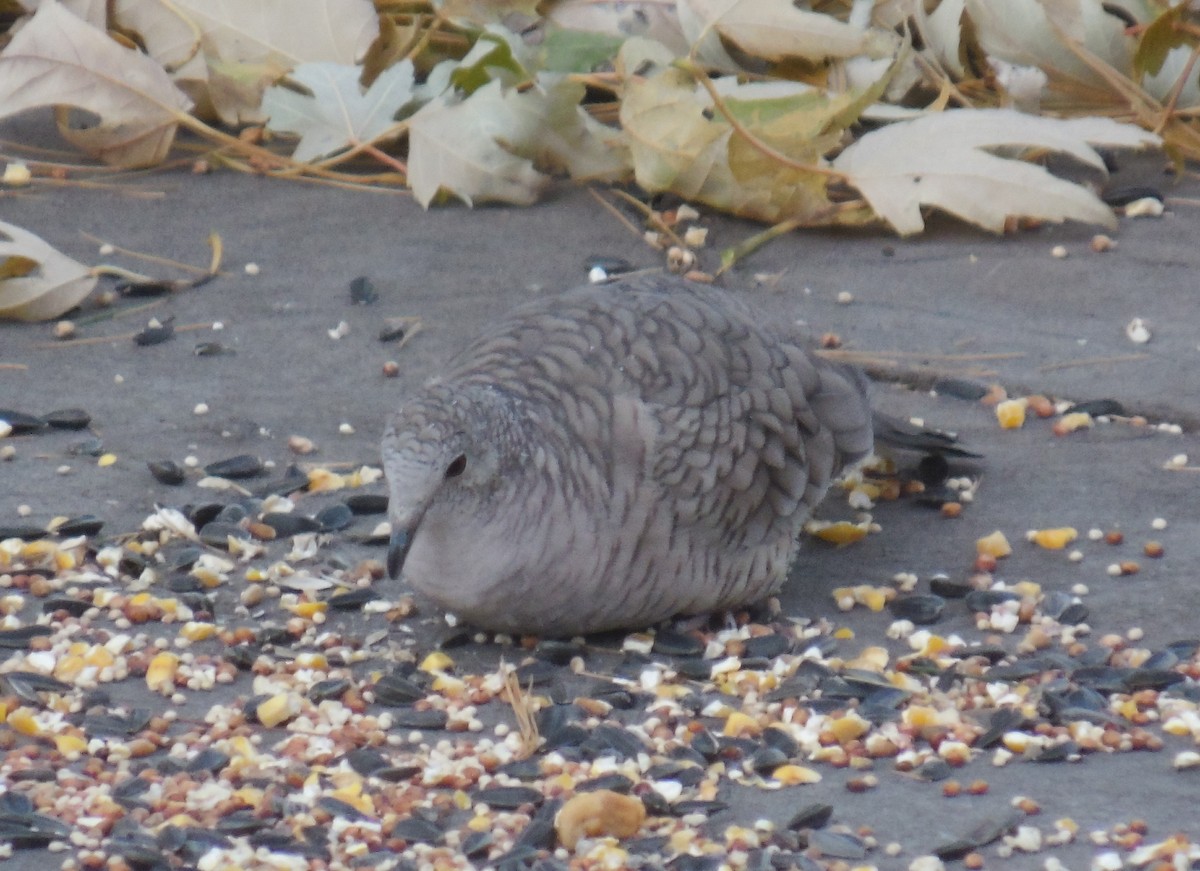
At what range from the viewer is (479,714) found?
3484mm

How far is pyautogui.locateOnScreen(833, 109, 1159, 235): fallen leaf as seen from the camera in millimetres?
5547

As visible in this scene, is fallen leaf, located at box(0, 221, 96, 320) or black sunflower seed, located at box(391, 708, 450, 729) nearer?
Answer: black sunflower seed, located at box(391, 708, 450, 729)

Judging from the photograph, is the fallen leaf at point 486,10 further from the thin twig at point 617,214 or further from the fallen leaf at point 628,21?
the thin twig at point 617,214

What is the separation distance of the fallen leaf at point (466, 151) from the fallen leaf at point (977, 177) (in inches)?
45.1

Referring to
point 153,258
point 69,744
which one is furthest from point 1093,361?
point 69,744

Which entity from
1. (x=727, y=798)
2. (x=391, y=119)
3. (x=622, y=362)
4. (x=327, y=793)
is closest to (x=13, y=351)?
(x=391, y=119)

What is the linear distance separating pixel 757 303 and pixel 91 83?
244 cm

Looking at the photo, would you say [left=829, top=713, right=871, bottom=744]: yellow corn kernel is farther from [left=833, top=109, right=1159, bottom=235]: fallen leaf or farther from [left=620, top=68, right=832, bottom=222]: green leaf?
[left=620, top=68, right=832, bottom=222]: green leaf

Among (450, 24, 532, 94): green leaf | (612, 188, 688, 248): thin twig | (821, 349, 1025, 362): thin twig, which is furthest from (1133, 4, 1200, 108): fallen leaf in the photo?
(450, 24, 532, 94): green leaf

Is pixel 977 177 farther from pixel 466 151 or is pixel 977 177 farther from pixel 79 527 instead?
pixel 79 527

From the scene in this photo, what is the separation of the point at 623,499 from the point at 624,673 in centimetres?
36

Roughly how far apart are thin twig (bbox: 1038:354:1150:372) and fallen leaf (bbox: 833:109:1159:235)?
2.17 ft

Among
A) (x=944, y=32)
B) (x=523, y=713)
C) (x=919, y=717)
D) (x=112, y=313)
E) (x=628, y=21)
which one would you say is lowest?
(x=112, y=313)

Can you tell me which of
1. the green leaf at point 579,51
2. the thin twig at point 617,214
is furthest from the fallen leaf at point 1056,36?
the thin twig at point 617,214
